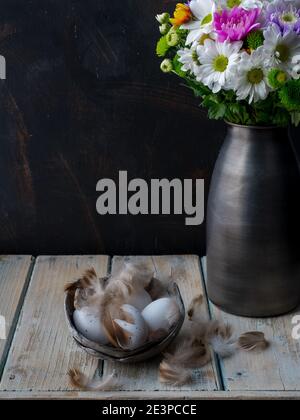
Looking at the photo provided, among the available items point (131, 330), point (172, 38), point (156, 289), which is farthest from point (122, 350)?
point (172, 38)

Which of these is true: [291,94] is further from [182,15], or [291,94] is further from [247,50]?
[182,15]

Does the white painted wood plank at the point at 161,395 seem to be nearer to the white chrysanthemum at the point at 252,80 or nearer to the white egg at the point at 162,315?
the white egg at the point at 162,315

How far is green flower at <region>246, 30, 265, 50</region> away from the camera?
1.15 metres

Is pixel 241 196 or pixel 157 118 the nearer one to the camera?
pixel 241 196

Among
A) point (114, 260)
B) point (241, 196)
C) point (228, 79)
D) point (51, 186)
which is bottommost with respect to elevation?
point (114, 260)

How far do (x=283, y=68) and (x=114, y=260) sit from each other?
0.58 m

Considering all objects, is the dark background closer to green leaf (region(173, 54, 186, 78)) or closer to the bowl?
green leaf (region(173, 54, 186, 78))

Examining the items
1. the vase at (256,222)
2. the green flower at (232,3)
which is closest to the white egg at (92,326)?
the vase at (256,222)

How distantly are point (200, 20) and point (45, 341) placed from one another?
57cm

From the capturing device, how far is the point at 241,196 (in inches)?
49.8

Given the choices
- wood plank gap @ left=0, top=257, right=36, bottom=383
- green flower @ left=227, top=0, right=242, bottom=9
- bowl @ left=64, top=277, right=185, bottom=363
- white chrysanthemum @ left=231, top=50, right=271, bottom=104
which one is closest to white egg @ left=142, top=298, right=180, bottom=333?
bowl @ left=64, top=277, right=185, bottom=363

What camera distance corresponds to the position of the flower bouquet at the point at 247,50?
45.0 inches

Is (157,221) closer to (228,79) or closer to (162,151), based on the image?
(162,151)

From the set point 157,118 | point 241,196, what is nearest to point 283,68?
point 241,196
